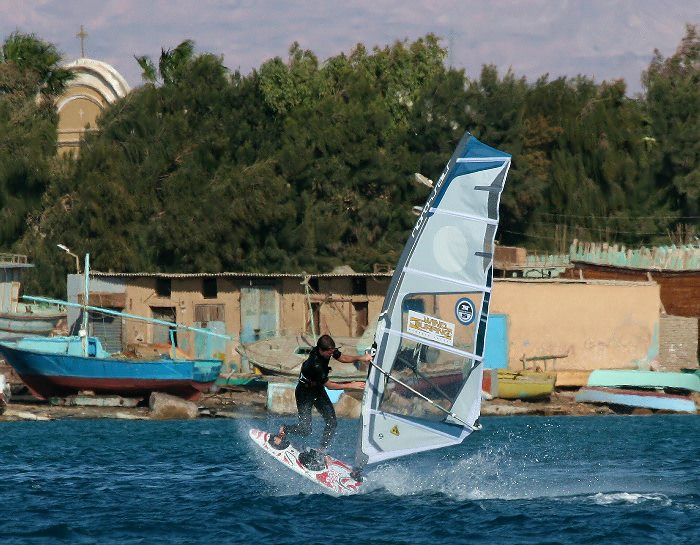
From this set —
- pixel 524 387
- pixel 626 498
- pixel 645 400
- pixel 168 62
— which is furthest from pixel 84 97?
pixel 626 498

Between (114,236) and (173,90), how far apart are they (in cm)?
771

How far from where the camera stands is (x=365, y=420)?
17.0m

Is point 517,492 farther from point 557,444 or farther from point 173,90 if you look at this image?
Answer: point 173,90

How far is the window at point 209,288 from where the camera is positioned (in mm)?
45531

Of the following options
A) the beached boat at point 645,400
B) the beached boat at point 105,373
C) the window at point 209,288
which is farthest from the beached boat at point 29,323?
the beached boat at point 645,400

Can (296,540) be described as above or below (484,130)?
below

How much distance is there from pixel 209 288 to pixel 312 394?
28773mm

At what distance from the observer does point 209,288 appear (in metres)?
45.7

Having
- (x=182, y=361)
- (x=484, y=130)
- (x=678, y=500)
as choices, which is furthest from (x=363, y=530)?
(x=484, y=130)

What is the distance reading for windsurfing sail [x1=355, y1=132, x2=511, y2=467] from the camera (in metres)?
16.4

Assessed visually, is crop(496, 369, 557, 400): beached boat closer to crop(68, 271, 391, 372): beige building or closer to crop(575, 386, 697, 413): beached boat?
crop(575, 386, 697, 413): beached boat

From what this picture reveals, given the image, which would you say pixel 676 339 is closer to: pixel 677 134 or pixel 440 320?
pixel 677 134

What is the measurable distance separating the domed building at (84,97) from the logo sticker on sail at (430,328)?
42.3 metres

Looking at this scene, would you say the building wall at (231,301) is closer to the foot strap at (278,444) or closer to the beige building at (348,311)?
the beige building at (348,311)
